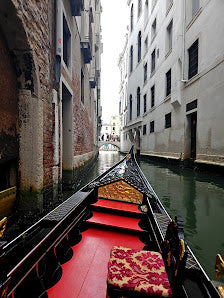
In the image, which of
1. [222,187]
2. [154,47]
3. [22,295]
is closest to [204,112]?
[222,187]

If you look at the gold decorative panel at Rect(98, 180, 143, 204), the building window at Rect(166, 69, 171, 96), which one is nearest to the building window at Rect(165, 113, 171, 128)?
the building window at Rect(166, 69, 171, 96)

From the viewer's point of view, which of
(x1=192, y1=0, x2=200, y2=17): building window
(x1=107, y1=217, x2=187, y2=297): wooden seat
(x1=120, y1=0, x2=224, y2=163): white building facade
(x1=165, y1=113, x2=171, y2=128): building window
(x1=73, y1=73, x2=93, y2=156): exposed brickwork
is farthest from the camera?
(x1=165, y1=113, x2=171, y2=128): building window

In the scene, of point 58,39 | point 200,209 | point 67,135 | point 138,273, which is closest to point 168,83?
point 67,135

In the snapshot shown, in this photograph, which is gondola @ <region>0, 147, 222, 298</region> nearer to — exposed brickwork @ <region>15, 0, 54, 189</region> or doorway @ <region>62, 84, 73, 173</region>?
exposed brickwork @ <region>15, 0, 54, 189</region>

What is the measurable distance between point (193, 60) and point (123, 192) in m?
7.33

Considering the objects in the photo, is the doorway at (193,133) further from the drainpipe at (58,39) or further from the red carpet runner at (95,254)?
the red carpet runner at (95,254)

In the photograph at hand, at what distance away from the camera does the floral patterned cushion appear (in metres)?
0.79

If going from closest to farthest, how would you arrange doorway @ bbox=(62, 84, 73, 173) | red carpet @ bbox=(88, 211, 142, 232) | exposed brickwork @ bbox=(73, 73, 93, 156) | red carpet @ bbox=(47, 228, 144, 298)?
1. red carpet @ bbox=(47, 228, 144, 298)
2. red carpet @ bbox=(88, 211, 142, 232)
3. doorway @ bbox=(62, 84, 73, 173)
4. exposed brickwork @ bbox=(73, 73, 93, 156)

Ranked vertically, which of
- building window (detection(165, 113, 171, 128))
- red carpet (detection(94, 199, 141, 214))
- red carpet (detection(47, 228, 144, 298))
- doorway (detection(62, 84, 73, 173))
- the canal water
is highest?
building window (detection(165, 113, 171, 128))

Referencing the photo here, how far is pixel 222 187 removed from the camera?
169 inches

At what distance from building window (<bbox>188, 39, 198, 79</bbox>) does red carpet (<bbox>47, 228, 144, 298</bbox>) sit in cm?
739

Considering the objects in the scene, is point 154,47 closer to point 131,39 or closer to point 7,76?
point 131,39

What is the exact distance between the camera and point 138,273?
88 cm

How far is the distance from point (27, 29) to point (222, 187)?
197 inches
